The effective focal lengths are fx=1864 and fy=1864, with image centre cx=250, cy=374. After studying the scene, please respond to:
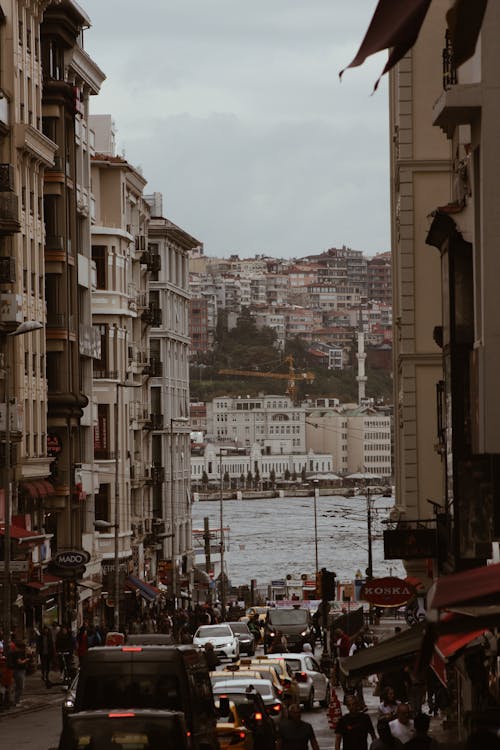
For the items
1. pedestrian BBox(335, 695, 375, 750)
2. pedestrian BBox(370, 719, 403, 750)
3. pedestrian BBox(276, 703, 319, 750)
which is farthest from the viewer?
pedestrian BBox(276, 703, 319, 750)

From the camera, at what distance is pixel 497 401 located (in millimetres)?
21469

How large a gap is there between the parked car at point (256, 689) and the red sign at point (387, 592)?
205 centimetres

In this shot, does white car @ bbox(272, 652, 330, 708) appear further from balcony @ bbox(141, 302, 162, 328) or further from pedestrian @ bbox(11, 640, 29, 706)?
balcony @ bbox(141, 302, 162, 328)

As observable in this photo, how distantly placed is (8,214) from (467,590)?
146 feet

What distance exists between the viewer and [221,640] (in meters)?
50.4

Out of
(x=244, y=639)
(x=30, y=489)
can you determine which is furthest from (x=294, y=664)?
(x=30, y=489)

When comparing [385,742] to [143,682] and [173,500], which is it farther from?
[173,500]

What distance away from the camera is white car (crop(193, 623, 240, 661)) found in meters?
49.7

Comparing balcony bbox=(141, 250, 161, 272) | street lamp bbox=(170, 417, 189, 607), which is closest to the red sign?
street lamp bbox=(170, 417, 189, 607)

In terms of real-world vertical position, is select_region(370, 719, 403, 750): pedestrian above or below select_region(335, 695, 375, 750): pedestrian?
above

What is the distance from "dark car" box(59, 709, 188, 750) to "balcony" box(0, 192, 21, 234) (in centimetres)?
3487

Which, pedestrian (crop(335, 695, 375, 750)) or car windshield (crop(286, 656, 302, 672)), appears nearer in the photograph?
pedestrian (crop(335, 695, 375, 750))

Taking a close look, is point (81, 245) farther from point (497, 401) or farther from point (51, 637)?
point (497, 401)

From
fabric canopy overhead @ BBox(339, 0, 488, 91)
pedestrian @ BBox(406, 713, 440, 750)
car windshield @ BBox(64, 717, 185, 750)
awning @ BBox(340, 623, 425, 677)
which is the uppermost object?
fabric canopy overhead @ BBox(339, 0, 488, 91)
